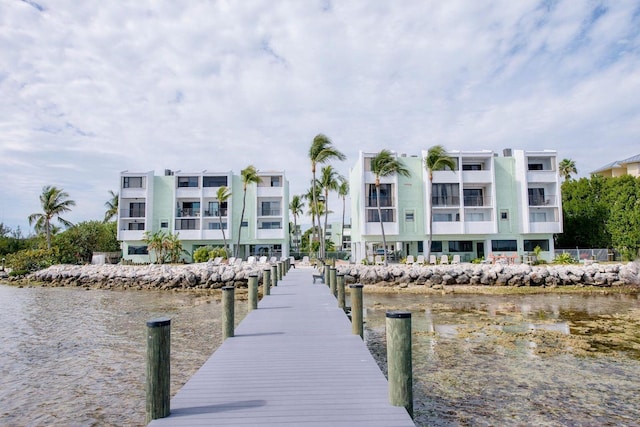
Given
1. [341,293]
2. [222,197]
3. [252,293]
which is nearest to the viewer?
[252,293]

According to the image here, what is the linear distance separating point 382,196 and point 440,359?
30.5 meters

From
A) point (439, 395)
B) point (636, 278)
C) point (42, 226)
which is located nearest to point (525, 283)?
point (636, 278)

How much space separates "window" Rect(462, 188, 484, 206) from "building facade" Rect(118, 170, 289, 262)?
19101 mm

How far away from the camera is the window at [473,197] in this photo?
40750 mm

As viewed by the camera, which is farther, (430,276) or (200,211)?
(200,211)

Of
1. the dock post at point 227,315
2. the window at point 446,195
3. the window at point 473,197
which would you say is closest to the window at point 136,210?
the window at point 446,195

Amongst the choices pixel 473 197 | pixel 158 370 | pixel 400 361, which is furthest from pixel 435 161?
pixel 158 370

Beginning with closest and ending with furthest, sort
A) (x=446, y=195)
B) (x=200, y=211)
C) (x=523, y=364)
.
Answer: (x=523, y=364) < (x=446, y=195) < (x=200, y=211)

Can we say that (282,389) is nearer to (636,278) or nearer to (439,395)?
(439,395)

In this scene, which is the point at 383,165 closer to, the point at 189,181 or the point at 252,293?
the point at 189,181

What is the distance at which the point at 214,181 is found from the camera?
4616 cm

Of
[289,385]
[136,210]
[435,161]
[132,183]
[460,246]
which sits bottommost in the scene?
[289,385]

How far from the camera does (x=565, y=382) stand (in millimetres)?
9086

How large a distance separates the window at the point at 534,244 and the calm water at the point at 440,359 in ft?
69.3
